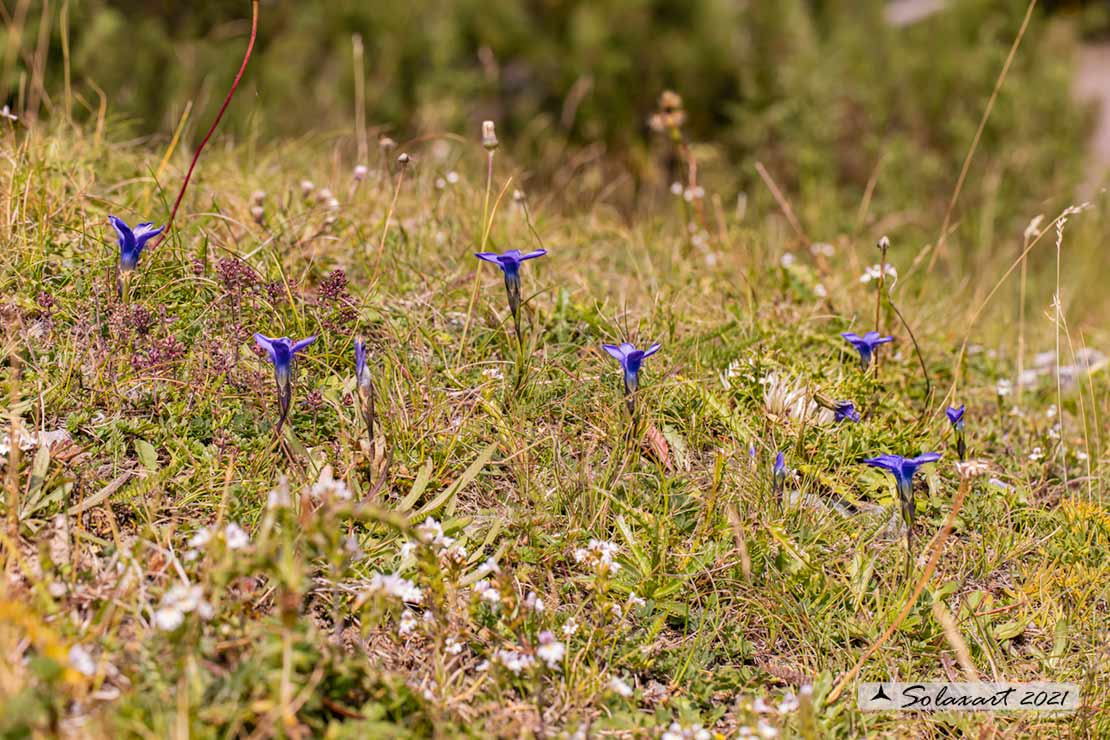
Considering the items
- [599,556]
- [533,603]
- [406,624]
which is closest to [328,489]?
[406,624]

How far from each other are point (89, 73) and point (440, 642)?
4402mm

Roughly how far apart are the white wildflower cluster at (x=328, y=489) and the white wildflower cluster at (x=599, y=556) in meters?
0.50

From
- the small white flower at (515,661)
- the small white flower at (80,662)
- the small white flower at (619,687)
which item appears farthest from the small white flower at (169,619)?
the small white flower at (619,687)

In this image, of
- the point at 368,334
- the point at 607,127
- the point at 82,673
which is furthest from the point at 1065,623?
the point at 607,127

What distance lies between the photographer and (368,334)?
2.70 metres

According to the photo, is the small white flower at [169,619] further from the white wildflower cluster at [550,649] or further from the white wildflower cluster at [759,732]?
the white wildflower cluster at [759,732]

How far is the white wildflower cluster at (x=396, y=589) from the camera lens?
1826mm

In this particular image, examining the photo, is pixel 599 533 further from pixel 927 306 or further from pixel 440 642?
pixel 927 306

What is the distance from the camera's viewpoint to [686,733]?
1.84 m

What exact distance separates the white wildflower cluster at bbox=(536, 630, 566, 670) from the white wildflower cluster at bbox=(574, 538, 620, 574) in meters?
0.19

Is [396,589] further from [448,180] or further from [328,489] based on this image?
[448,180]

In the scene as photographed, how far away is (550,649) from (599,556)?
0.91 ft

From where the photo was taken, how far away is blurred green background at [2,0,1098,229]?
6.01 metres

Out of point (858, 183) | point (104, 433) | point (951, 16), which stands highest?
point (951, 16)
